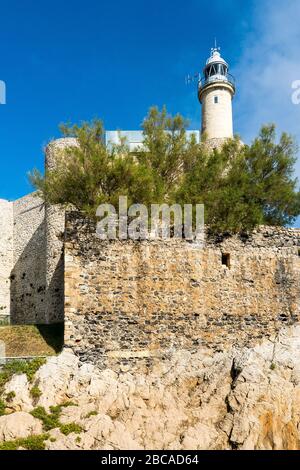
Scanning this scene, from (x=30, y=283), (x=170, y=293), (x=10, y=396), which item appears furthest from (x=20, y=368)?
(x=30, y=283)

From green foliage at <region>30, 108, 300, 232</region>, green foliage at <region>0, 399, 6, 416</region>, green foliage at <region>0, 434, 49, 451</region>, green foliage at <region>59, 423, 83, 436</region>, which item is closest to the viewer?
green foliage at <region>0, 434, 49, 451</region>

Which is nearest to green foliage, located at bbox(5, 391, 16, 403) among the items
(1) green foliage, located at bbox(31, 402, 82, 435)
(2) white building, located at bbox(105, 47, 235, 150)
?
(1) green foliage, located at bbox(31, 402, 82, 435)

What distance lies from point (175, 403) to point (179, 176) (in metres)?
7.04

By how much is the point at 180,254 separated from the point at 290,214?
4.36 metres

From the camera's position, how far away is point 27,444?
10203 mm

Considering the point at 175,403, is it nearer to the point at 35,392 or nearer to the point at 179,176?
the point at 35,392

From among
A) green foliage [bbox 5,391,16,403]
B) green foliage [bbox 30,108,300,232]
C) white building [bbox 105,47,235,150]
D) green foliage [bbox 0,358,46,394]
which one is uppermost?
white building [bbox 105,47,235,150]

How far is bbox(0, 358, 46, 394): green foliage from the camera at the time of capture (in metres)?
11.8

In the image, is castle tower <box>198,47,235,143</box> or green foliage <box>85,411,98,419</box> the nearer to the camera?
green foliage <box>85,411,98,419</box>

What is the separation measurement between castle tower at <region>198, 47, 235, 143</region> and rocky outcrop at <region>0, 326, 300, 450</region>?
1383 centimetres

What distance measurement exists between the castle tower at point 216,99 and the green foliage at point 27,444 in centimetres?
1684

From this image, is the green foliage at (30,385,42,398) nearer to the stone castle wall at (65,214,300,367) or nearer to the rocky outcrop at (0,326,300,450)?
the rocky outcrop at (0,326,300,450)

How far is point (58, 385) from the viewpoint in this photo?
1164 cm

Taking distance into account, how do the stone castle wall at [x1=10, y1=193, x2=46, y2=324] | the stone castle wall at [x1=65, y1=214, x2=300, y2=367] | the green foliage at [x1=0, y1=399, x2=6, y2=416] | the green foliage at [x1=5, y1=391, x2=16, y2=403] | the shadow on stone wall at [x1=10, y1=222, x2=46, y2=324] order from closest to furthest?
the green foliage at [x1=0, y1=399, x2=6, y2=416] < the green foliage at [x1=5, y1=391, x2=16, y2=403] < the stone castle wall at [x1=65, y1=214, x2=300, y2=367] < the shadow on stone wall at [x1=10, y1=222, x2=46, y2=324] < the stone castle wall at [x1=10, y1=193, x2=46, y2=324]
